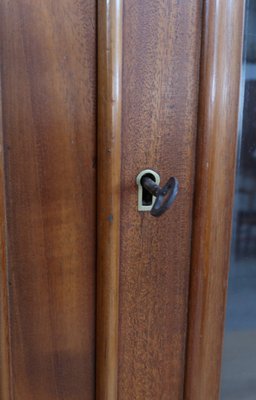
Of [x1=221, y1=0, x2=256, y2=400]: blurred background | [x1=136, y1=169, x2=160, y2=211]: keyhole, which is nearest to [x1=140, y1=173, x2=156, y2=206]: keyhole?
[x1=136, y1=169, x2=160, y2=211]: keyhole

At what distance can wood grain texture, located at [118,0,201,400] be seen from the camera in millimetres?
364

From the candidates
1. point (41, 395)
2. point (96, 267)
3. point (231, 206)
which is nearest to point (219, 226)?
point (231, 206)

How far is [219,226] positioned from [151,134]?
0.40ft

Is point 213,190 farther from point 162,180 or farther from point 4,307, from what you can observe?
point 4,307

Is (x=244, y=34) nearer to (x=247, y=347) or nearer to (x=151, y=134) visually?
(x=151, y=134)

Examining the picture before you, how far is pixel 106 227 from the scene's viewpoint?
0.37 meters

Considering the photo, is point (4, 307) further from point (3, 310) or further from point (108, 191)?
point (108, 191)

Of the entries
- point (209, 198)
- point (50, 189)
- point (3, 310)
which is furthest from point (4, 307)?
point (209, 198)

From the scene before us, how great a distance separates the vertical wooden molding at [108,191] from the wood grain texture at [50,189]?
1 centimetres

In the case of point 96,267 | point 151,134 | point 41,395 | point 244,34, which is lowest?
point 41,395

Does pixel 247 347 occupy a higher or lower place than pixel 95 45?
lower

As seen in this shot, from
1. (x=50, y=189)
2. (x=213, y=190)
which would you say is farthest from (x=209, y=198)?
(x=50, y=189)

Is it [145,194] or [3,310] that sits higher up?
[145,194]

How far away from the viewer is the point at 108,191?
0.37 meters
